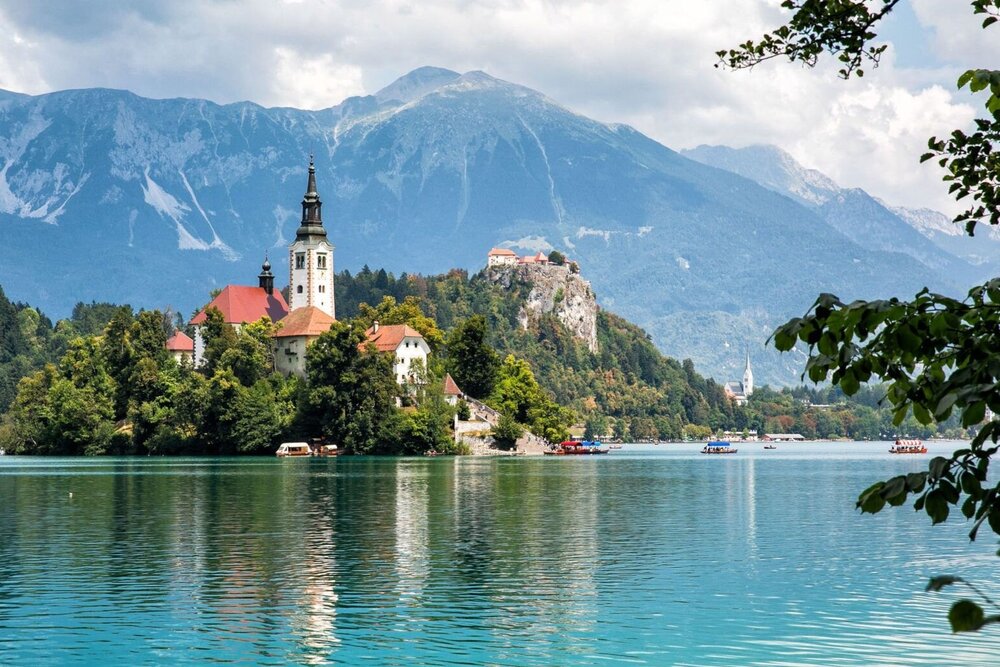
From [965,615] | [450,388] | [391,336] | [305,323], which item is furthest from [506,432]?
[965,615]

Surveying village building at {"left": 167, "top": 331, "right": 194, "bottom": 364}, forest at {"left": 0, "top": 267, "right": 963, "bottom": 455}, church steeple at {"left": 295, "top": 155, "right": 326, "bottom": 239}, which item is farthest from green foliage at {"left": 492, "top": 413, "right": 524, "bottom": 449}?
church steeple at {"left": 295, "top": 155, "right": 326, "bottom": 239}

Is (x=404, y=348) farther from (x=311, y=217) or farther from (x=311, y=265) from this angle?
(x=311, y=217)

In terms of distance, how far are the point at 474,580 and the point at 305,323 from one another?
4805 inches

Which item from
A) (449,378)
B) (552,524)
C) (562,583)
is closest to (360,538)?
(552,524)

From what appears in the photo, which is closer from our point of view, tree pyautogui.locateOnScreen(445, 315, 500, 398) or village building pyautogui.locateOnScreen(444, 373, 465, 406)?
village building pyautogui.locateOnScreen(444, 373, 465, 406)

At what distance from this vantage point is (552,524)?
58.1 meters

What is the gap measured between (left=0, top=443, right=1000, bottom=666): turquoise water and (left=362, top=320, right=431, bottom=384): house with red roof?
76.9 m

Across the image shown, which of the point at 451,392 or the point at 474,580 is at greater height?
the point at 451,392

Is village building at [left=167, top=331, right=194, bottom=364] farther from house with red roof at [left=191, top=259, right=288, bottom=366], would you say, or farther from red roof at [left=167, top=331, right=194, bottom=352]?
house with red roof at [left=191, top=259, right=288, bottom=366]

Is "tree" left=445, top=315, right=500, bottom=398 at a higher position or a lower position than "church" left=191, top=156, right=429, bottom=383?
lower

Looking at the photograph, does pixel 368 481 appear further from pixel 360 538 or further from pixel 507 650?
pixel 507 650

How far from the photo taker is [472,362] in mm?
159500

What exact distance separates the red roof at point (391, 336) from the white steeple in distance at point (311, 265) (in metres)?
18.1

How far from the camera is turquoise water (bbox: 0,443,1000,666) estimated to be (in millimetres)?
29281
